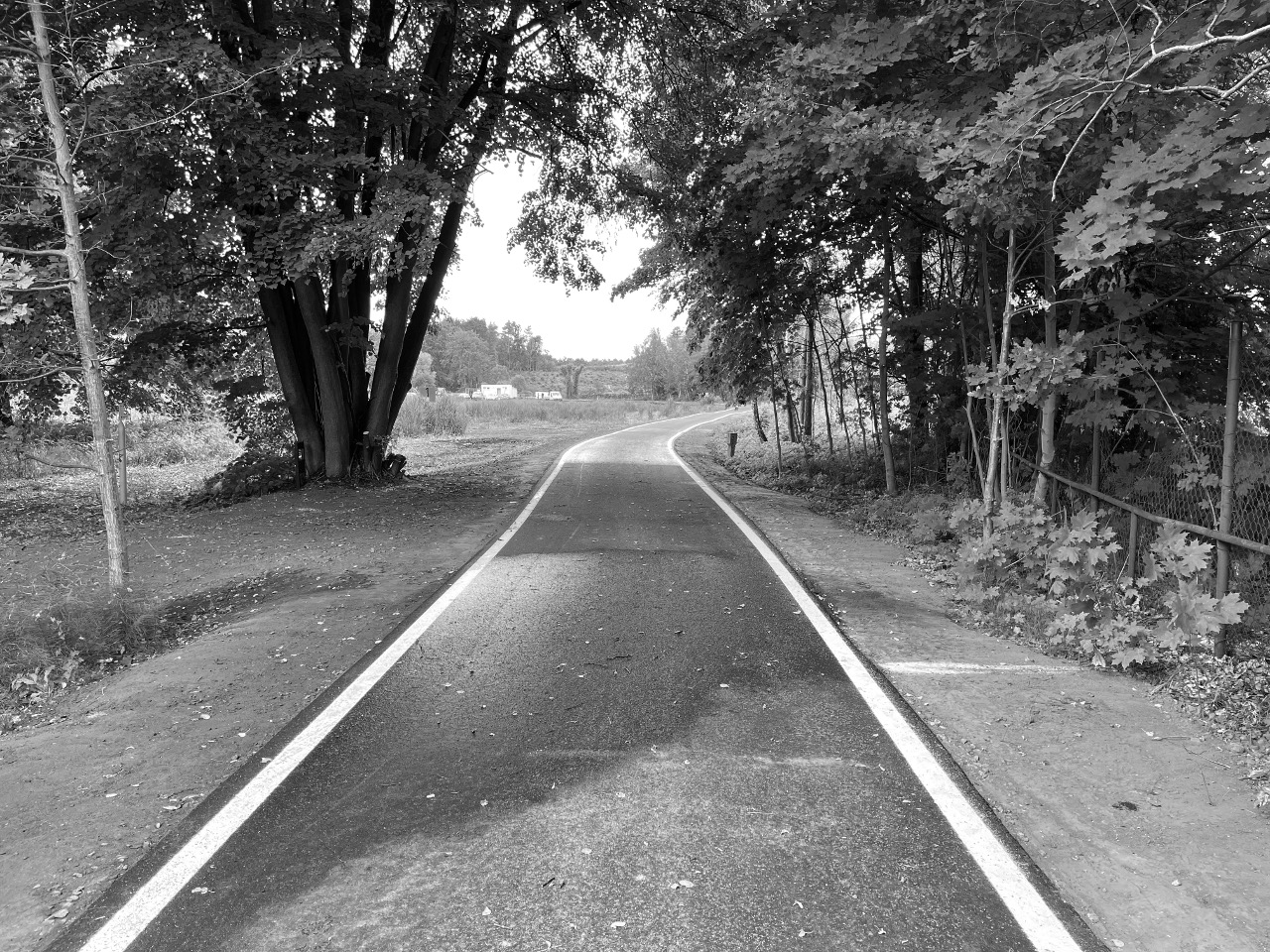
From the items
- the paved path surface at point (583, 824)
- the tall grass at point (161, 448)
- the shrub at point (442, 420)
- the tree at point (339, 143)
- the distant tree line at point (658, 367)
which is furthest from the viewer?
the distant tree line at point (658, 367)

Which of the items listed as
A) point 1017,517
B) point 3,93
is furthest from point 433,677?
point 3,93

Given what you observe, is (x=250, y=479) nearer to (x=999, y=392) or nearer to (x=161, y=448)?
(x=161, y=448)

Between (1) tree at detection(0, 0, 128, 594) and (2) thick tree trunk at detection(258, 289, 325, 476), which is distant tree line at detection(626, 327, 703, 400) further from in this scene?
(1) tree at detection(0, 0, 128, 594)

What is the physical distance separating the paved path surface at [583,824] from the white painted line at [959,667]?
0.46m

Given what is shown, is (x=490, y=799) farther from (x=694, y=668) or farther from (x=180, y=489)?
(x=180, y=489)

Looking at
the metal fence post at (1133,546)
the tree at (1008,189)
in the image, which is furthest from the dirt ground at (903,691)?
the tree at (1008,189)

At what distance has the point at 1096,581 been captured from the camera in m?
6.21

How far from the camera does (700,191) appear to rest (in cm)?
1319

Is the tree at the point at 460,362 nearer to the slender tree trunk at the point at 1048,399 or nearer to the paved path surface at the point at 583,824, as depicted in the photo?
the slender tree trunk at the point at 1048,399

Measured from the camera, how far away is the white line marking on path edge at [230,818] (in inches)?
110

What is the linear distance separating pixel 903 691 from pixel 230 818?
12.1ft

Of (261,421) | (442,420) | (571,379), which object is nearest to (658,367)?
(571,379)

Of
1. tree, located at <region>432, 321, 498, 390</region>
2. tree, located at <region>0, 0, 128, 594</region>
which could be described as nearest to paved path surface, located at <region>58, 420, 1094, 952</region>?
tree, located at <region>0, 0, 128, 594</region>

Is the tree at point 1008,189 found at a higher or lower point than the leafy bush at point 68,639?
higher
